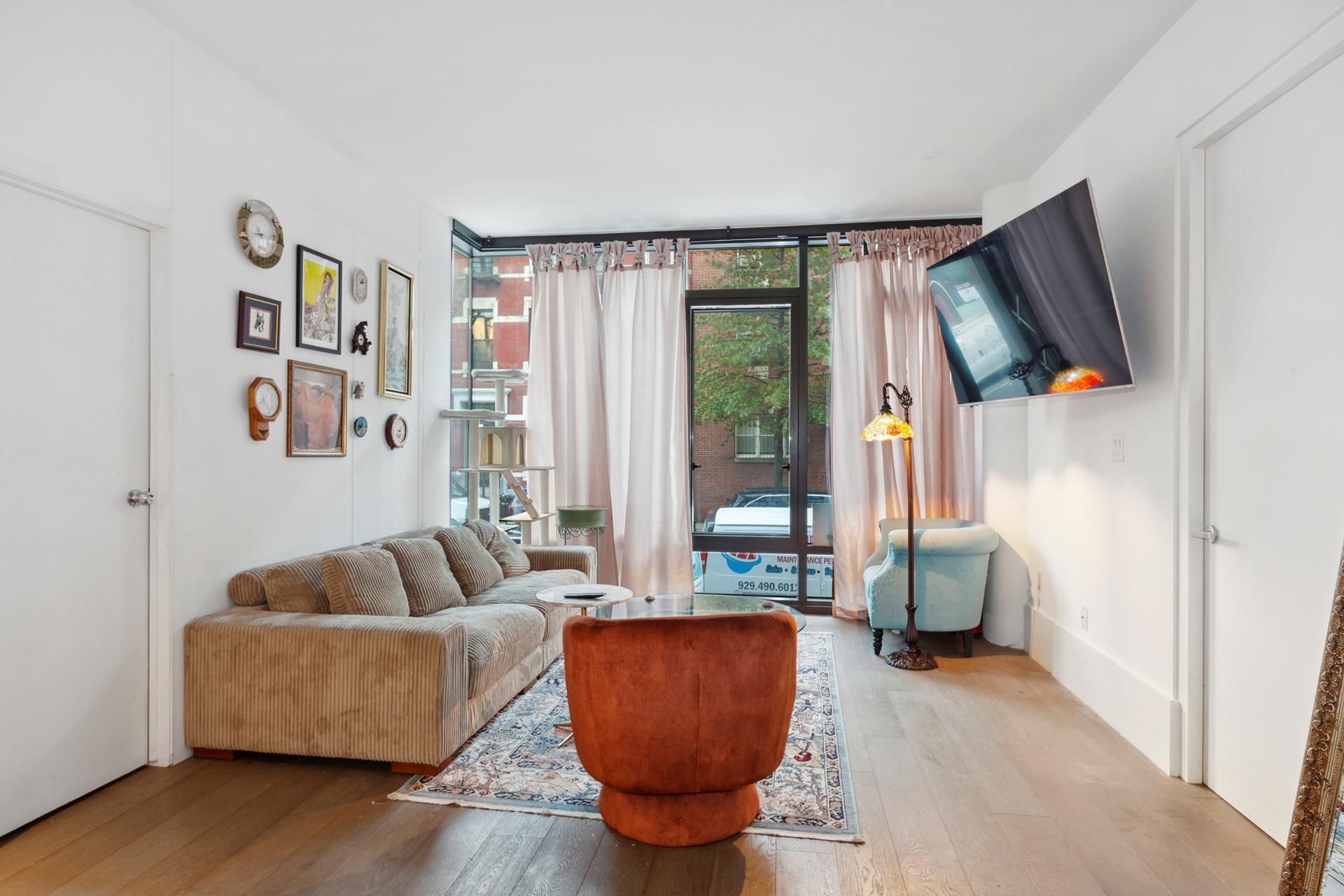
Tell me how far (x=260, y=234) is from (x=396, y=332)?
1.15 metres

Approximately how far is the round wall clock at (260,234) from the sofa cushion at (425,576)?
138 cm

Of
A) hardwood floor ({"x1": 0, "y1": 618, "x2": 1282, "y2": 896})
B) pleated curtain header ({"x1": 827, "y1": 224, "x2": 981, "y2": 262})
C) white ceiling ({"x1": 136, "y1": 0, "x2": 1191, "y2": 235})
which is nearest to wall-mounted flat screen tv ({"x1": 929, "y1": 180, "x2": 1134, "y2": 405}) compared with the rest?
white ceiling ({"x1": 136, "y1": 0, "x2": 1191, "y2": 235})

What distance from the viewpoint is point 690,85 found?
10.7 feet

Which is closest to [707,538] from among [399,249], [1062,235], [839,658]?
[839,658]

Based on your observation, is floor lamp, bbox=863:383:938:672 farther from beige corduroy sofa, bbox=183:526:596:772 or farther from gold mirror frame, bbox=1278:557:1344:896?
gold mirror frame, bbox=1278:557:1344:896

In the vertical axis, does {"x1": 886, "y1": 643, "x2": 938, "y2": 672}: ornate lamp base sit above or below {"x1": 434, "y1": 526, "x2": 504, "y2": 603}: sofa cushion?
below

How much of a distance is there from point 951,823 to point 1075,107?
119 inches

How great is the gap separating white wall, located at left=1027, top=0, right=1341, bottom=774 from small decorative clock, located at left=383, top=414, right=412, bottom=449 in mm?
3526

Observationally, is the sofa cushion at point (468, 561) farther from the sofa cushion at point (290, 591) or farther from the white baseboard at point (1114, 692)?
the white baseboard at point (1114, 692)

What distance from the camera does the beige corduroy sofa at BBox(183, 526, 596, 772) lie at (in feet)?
9.00

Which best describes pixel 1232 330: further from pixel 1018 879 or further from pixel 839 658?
pixel 839 658

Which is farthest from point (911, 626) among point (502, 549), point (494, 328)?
point (494, 328)

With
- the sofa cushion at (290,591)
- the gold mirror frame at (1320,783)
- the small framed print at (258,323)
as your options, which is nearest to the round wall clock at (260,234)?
the small framed print at (258,323)

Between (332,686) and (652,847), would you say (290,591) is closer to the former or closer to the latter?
(332,686)
